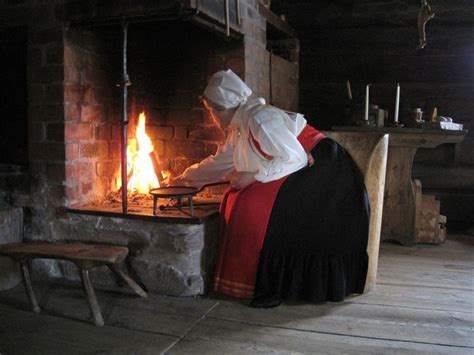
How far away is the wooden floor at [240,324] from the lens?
7.68ft

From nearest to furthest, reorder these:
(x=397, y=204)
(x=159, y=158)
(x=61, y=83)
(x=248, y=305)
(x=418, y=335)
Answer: (x=418, y=335) → (x=248, y=305) → (x=61, y=83) → (x=159, y=158) → (x=397, y=204)

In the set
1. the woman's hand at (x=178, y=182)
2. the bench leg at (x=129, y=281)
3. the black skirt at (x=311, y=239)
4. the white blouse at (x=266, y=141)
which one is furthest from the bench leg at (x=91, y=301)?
the white blouse at (x=266, y=141)

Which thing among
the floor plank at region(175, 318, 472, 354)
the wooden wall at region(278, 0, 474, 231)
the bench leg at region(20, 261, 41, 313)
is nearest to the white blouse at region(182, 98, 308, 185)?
the floor plank at region(175, 318, 472, 354)

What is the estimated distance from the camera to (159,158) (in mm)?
3742

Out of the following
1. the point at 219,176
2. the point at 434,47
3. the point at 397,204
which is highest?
the point at 434,47

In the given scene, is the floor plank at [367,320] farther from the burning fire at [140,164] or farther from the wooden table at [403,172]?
the wooden table at [403,172]

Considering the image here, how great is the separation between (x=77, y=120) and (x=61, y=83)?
0.24 meters

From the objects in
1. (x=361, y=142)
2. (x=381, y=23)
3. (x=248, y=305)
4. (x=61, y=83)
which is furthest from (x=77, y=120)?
(x=381, y=23)

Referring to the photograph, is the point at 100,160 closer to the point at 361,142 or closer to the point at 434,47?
the point at 361,142

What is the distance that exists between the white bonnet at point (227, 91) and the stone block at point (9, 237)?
1405mm

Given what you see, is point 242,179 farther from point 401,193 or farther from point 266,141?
point 401,193

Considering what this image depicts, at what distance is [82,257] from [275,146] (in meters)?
1.14

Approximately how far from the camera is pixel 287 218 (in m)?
2.88

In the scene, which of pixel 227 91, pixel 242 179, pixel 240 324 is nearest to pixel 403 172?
pixel 242 179
